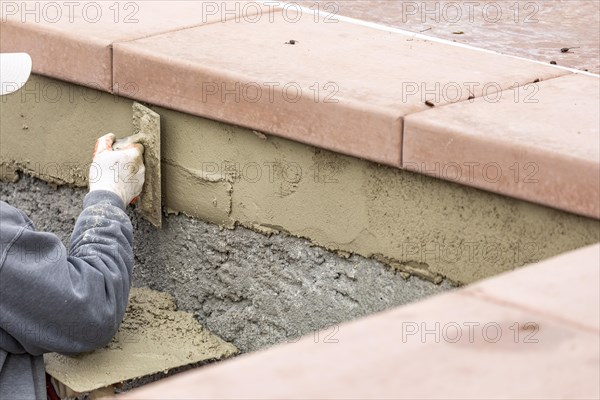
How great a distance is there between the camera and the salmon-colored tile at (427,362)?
53.5 inches

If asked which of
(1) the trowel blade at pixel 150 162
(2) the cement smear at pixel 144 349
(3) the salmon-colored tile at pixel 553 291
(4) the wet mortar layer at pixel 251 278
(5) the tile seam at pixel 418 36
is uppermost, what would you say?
(3) the salmon-colored tile at pixel 553 291

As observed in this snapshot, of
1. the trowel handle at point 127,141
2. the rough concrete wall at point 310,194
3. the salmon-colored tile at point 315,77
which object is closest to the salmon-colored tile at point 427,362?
the rough concrete wall at point 310,194

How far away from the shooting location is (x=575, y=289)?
65.9 inches

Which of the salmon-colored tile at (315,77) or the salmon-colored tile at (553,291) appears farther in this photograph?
the salmon-colored tile at (315,77)

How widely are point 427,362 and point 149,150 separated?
1744 millimetres

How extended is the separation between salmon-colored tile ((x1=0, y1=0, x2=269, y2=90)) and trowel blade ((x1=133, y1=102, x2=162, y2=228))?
3.0 inches

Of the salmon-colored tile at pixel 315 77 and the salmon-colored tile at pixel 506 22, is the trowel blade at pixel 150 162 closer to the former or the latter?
the salmon-colored tile at pixel 315 77

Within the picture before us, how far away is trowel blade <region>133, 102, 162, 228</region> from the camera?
3020 millimetres

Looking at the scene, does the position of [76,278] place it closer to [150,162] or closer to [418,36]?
[150,162]

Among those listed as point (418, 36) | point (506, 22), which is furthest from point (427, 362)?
point (506, 22)

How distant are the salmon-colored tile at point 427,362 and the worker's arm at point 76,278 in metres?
1.21

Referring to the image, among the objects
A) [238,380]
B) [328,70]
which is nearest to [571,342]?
[238,380]

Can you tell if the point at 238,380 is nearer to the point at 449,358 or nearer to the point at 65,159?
the point at 449,358

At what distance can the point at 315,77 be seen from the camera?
9.16 feet
